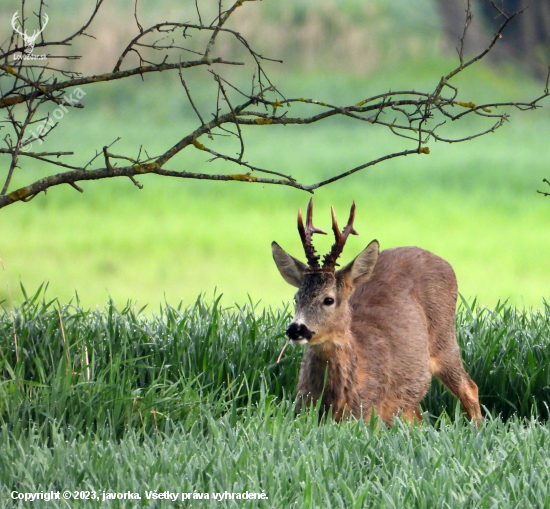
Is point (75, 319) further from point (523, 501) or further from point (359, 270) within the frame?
point (523, 501)

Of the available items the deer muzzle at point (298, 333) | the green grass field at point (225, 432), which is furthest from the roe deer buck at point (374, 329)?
the green grass field at point (225, 432)

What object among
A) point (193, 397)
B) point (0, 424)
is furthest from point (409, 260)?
point (0, 424)

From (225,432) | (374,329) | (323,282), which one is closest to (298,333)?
(323,282)

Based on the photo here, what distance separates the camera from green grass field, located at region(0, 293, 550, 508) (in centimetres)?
379

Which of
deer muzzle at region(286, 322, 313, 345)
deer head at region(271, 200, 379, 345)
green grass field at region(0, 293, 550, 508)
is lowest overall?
green grass field at region(0, 293, 550, 508)

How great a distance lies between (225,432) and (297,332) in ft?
2.09

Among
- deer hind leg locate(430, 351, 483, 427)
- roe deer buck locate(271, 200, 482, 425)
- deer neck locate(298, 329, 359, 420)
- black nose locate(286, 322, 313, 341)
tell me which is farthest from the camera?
deer hind leg locate(430, 351, 483, 427)

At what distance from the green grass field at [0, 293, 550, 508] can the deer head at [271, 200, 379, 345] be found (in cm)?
47

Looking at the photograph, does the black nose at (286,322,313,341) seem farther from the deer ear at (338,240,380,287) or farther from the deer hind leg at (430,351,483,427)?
the deer hind leg at (430,351,483,427)

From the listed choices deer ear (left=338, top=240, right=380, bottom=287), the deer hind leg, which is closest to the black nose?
deer ear (left=338, top=240, right=380, bottom=287)

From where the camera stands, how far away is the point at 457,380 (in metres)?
5.64

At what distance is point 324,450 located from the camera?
4098mm

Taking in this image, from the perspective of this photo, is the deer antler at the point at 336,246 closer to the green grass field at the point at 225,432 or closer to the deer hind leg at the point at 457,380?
the green grass field at the point at 225,432

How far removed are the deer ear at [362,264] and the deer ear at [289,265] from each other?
0.22 meters
